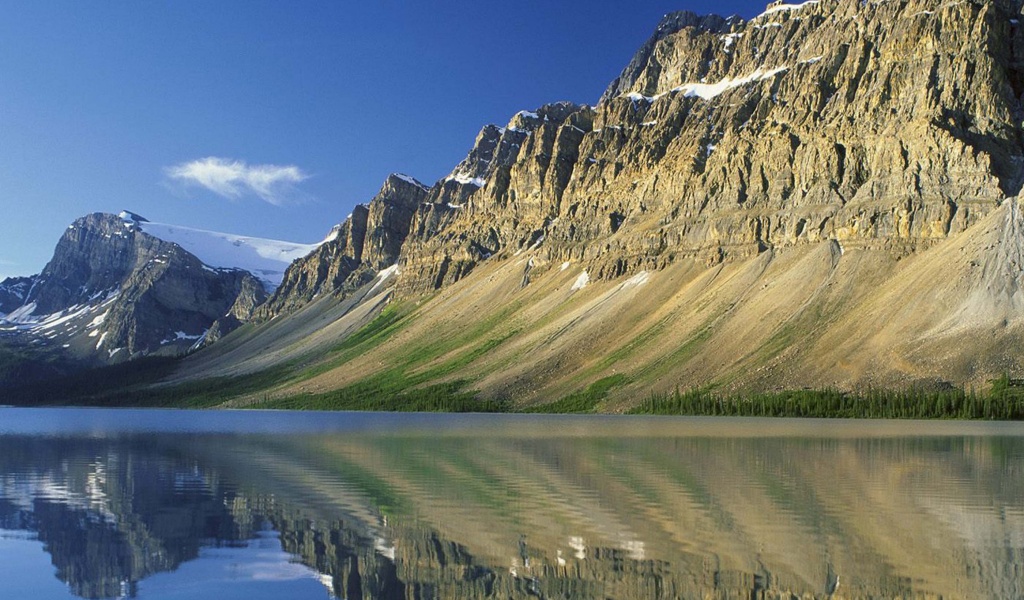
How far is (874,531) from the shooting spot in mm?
31000

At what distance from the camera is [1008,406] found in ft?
437

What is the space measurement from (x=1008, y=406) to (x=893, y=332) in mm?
33231

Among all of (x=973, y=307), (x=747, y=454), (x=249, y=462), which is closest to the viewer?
(x=249, y=462)

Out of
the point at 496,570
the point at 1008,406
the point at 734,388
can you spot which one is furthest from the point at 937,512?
the point at 734,388

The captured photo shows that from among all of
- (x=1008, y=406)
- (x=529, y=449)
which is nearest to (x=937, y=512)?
(x=529, y=449)

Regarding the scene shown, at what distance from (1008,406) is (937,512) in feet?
365

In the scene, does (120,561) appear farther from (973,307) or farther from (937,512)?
(973,307)

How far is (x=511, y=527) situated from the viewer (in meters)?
31.4

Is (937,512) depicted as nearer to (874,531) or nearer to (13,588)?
(874,531)

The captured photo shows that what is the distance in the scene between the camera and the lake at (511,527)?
2372cm

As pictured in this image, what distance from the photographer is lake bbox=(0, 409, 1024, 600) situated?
2372 centimetres

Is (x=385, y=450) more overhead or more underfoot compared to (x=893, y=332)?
more underfoot

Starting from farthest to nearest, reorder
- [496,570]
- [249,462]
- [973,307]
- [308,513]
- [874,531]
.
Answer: [973,307] → [249,462] → [308,513] → [874,531] → [496,570]

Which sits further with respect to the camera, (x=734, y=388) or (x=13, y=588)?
(x=734, y=388)
